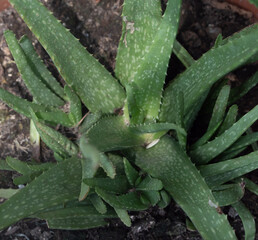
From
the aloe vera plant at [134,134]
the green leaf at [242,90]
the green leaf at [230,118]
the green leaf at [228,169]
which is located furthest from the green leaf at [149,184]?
the green leaf at [242,90]

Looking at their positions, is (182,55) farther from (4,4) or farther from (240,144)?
(4,4)

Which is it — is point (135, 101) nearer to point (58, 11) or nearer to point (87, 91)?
point (87, 91)

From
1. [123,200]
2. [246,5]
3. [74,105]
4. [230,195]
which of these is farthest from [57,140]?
[246,5]

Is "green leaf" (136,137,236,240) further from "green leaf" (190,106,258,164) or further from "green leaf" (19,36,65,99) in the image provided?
"green leaf" (19,36,65,99)

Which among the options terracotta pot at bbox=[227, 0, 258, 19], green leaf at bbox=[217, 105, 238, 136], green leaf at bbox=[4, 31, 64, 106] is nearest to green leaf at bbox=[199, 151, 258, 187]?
green leaf at bbox=[217, 105, 238, 136]

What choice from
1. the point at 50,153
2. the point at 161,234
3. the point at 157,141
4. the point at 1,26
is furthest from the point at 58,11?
the point at 161,234
